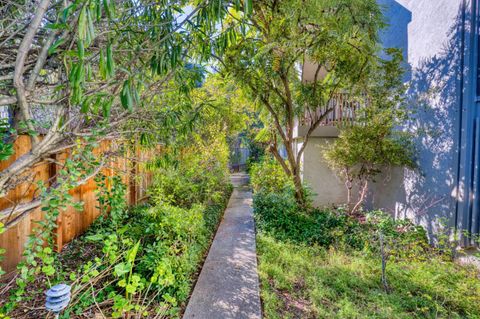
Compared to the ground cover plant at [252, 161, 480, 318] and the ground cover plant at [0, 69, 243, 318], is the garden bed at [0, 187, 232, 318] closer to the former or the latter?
the ground cover plant at [0, 69, 243, 318]

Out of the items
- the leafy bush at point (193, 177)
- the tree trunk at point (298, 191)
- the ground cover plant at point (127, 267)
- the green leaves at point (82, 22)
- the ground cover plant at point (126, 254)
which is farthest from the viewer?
the tree trunk at point (298, 191)

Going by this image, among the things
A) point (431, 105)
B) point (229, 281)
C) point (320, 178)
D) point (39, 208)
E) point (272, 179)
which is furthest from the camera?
point (272, 179)

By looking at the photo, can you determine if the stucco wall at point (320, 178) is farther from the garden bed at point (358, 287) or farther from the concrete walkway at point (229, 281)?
the garden bed at point (358, 287)

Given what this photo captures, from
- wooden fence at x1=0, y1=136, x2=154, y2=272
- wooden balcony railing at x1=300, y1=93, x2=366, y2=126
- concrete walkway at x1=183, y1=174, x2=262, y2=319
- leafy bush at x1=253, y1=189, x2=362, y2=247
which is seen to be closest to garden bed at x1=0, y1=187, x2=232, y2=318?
concrete walkway at x1=183, y1=174, x2=262, y2=319

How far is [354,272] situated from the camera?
368cm

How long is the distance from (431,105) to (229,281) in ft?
17.6

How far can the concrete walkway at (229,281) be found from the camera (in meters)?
2.69

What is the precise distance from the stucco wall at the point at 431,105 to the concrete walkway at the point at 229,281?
3838 millimetres

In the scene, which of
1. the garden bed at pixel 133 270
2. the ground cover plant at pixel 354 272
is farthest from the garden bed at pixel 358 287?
the garden bed at pixel 133 270

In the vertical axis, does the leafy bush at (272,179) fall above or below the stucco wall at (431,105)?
below

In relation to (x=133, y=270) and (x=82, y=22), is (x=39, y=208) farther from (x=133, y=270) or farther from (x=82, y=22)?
(x=82, y=22)

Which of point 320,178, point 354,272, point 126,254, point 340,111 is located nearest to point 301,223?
point 354,272

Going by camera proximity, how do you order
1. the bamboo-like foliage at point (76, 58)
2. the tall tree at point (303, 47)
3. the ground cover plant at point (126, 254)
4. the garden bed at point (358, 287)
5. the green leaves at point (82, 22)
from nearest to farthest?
the green leaves at point (82, 22) → the bamboo-like foliage at point (76, 58) → the ground cover plant at point (126, 254) → the garden bed at point (358, 287) → the tall tree at point (303, 47)

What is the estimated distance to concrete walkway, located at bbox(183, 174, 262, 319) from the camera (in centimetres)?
269
